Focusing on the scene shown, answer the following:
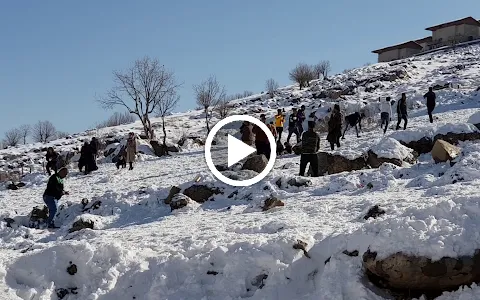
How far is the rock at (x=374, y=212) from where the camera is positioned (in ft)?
26.1

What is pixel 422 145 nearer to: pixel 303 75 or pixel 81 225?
pixel 81 225

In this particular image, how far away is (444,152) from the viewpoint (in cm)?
1207

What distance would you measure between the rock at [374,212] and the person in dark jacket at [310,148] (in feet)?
15.7

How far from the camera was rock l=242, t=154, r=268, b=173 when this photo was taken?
1428 cm

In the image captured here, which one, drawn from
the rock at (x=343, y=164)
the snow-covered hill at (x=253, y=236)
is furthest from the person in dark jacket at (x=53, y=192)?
the rock at (x=343, y=164)

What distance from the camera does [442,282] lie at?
5.66 meters

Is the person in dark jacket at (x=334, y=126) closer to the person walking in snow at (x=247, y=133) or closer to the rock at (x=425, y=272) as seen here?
the person walking in snow at (x=247, y=133)

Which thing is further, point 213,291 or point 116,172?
point 116,172

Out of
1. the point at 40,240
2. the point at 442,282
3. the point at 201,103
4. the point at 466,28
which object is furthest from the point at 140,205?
the point at 466,28

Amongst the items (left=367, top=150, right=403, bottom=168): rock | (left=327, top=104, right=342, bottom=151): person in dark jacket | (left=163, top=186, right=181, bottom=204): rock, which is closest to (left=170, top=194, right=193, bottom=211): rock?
(left=163, top=186, right=181, bottom=204): rock

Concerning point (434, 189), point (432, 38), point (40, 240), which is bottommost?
point (40, 240)

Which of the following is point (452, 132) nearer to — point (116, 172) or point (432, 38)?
point (116, 172)

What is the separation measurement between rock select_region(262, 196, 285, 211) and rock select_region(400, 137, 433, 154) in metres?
6.62

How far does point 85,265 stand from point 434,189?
248 inches
